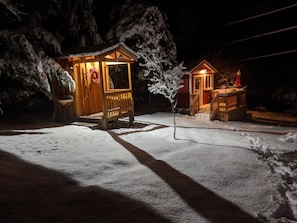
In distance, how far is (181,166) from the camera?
604cm

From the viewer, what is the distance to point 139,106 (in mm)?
18219

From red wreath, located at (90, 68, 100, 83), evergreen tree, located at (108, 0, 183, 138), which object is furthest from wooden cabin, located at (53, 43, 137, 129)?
evergreen tree, located at (108, 0, 183, 138)

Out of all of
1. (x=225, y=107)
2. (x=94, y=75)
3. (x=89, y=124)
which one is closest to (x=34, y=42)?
(x=94, y=75)

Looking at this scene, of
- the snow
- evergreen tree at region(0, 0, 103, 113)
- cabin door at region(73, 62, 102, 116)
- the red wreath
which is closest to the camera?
the snow

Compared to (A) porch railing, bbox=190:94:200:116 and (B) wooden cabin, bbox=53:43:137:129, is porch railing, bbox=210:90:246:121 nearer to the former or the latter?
(A) porch railing, bbox=190:94:200:116

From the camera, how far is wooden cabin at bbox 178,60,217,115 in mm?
16484

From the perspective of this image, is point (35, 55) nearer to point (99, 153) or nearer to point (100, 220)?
point (99, 153)

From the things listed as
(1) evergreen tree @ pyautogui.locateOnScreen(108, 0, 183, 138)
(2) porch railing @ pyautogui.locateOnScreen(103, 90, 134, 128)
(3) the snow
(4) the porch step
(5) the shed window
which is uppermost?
(1) evergreen tree @ pyautogui.locateOnScreen(108, 0, 183, 138)

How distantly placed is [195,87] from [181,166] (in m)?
12.0

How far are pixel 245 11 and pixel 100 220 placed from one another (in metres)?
25.2

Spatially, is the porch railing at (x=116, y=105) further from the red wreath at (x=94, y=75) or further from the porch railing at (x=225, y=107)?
the porch railing at (x=225, y=107)

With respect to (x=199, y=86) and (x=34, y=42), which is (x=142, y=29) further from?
(x=34, y=42)

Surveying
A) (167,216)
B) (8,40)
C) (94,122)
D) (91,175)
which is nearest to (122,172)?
(91,175)

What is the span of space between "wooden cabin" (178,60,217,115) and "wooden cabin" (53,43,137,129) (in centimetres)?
619
